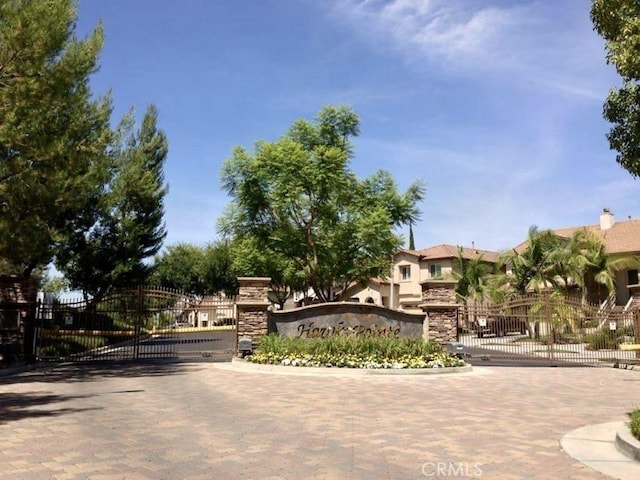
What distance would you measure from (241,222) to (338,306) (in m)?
15.2

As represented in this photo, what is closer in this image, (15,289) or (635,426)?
(635,426)

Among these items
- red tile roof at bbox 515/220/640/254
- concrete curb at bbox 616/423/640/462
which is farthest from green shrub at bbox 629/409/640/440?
red tile roof at bbox 515/220/640/254

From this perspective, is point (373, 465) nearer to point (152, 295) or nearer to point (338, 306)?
point (338, 306)

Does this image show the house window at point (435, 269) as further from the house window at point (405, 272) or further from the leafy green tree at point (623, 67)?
the leafy green tree at point (623, 67)

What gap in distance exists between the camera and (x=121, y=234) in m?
30.8

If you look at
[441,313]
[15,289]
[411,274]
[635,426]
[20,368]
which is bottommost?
[20,368]

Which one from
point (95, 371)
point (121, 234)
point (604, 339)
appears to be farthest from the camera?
point (121, 234)

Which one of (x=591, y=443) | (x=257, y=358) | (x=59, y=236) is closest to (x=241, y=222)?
(x=59, y=236)

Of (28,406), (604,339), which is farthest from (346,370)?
(604,339)

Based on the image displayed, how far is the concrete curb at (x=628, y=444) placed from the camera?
6.96 m

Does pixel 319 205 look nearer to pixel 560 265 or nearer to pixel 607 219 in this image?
pixel 560 265

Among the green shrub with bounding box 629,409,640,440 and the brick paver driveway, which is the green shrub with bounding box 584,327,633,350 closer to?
the brick paver driveway

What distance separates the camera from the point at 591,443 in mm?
7863

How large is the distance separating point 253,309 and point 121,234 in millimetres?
13999
